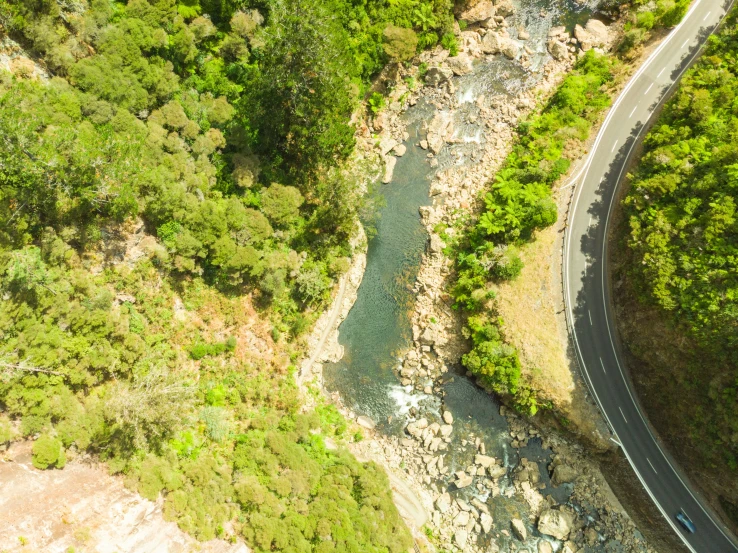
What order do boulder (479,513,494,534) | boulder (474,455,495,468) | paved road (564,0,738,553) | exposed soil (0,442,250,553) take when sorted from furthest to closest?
boulder (474,455,495,468)
boulder (479,513,494,534)
paved road (564,0,738,553)
exposed soil (0,442,250,553)

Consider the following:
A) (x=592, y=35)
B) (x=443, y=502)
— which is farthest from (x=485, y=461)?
(x=592, y=35)

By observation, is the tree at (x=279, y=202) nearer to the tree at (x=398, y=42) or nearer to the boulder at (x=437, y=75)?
the tree at (x=398, y=42)

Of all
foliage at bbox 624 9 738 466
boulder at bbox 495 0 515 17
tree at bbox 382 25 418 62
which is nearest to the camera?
foliage at bbox 624 9 738 466

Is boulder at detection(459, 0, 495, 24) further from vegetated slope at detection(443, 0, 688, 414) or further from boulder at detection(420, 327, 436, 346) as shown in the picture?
boulder at detection(420, 327, 436, 346)

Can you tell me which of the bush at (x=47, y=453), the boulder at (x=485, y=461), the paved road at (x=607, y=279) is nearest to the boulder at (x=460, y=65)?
the paved road at (x=607, y=279)

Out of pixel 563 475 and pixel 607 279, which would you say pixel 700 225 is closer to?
pixel 607 279

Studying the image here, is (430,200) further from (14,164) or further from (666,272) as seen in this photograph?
(14,164)

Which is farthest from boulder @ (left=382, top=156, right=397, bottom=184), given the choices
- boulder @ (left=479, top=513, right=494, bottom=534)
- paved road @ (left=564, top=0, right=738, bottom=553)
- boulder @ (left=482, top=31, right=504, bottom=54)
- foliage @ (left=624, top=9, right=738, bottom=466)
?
boulder @ (left=479, top=513, right=494, bottom=534)
